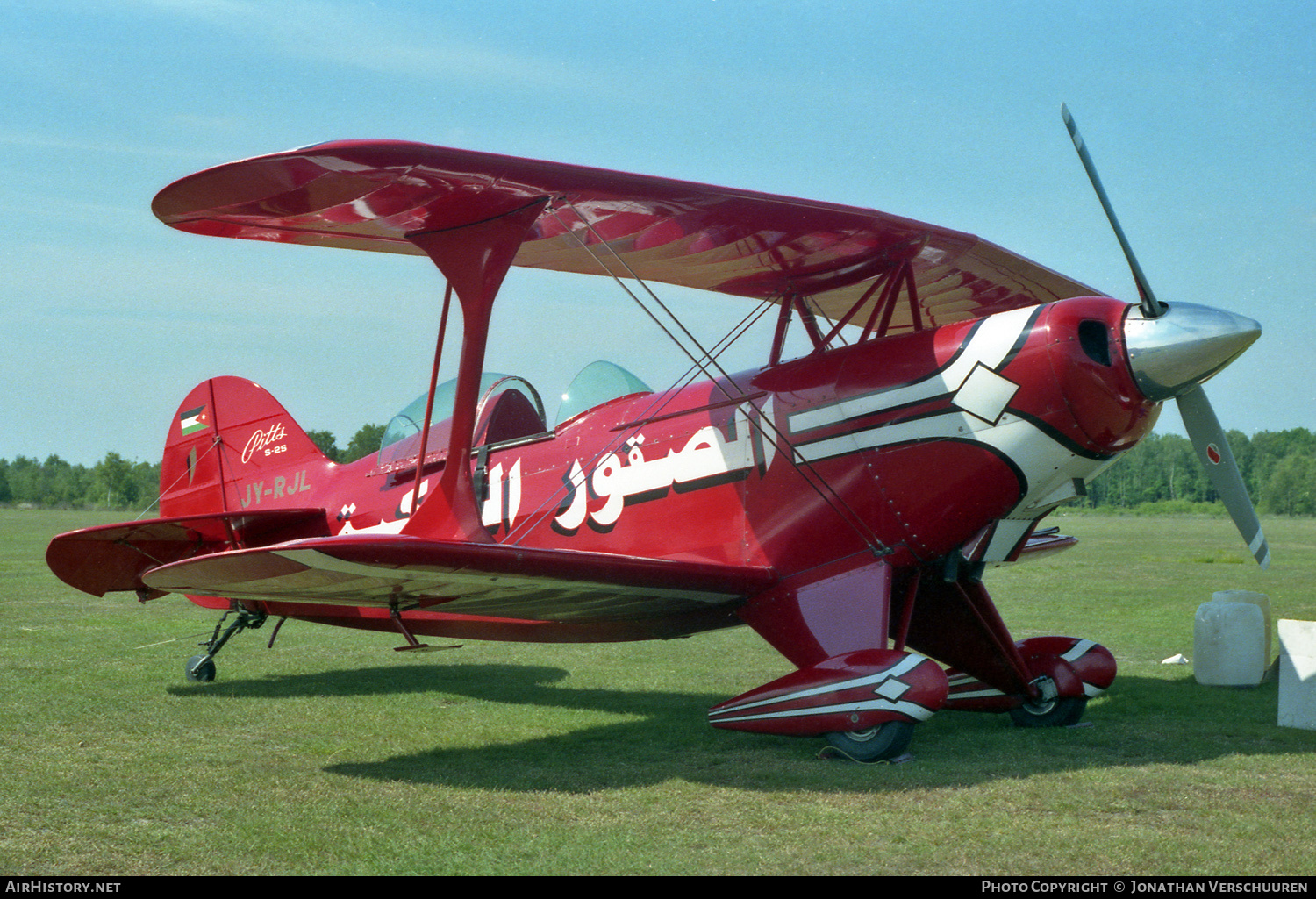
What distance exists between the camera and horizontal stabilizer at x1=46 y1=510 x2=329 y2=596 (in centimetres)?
696

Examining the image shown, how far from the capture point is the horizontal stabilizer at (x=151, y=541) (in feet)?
22.9

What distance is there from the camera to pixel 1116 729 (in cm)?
626

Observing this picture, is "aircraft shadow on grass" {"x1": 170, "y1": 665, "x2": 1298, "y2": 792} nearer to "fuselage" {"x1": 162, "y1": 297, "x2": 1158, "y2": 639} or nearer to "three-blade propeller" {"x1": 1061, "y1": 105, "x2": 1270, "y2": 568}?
"fuselage" {"x1": 162, "y1": 297, "x2": 1158, "y2": 639}

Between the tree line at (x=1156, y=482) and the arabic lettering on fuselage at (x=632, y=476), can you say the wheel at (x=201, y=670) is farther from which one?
the tree line at (x=1156, y=482)

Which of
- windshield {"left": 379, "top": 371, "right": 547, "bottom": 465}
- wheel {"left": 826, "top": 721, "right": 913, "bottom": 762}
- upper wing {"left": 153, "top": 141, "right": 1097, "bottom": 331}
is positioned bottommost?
wheel {"left": 826, "top": 721, "right": 913, "bottom": 762}

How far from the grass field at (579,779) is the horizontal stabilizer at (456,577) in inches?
32.9

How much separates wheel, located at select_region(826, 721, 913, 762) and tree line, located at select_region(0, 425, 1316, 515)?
89228 mm

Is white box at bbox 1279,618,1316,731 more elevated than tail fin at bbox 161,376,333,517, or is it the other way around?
tail fin at bbox 161,376,333,517

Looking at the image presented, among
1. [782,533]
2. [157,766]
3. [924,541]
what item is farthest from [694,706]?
[157,766]

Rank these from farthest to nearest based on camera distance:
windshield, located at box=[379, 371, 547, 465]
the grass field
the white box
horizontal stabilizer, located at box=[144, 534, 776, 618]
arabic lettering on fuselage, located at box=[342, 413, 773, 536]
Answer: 1. windshield, located at box=[379, 371, 547, 465]
2. arabic lettering on fuselage, located at box=[342, 413, 773, 536]
3. the white box
4. horizontal stabilizer, located at box=[144, 534, 776, 618]
5. the grass field

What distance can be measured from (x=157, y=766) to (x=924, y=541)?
13.8 ft

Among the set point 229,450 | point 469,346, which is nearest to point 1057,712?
point 469,346

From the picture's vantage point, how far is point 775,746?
5.86m

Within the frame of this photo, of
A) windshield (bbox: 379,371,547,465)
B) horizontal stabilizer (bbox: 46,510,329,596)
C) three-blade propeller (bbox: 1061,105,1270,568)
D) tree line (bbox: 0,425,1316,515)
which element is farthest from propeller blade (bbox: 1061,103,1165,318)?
tree line (bbox: 0,425,1316,515)
